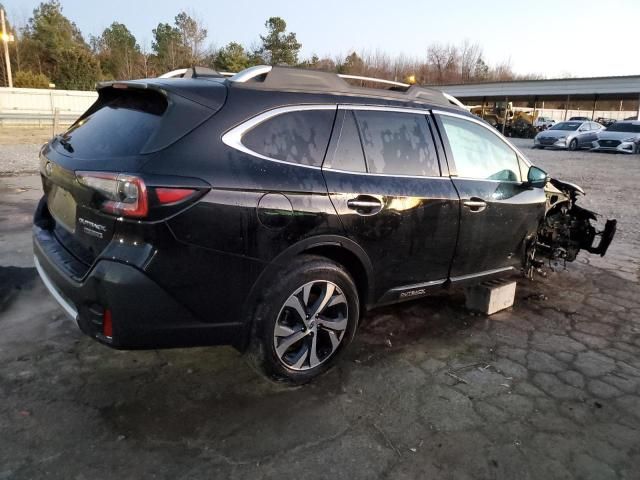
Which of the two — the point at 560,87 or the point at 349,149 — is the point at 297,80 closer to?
the point at 349,149

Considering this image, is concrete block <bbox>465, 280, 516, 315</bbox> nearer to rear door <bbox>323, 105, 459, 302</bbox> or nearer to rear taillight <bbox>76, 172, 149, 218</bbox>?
rear door <bbox>323, 105, 459, 302</bbox>

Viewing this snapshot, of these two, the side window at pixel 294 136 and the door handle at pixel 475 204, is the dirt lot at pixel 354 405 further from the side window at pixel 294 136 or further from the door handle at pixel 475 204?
the side window at pixel 294 136

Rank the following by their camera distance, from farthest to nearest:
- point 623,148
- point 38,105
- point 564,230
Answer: point 38,105 < point 623,148 < point 564,230

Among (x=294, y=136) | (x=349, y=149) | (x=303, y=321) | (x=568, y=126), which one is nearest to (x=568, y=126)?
(x=568, y=126)

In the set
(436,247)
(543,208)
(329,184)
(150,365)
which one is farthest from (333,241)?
(543,208)

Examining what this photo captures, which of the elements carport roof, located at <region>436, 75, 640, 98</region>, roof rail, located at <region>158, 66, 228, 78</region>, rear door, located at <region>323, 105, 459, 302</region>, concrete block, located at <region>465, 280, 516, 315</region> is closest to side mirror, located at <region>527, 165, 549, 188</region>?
concrete block, located at <region>465, 280, 516, 315</region>

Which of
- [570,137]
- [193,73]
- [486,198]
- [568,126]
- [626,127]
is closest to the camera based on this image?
[193,73]

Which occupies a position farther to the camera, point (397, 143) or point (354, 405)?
point (397, 143)

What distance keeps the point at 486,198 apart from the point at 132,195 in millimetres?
2678

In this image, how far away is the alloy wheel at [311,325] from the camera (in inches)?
115

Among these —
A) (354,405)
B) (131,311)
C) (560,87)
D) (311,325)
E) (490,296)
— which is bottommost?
(354,405)

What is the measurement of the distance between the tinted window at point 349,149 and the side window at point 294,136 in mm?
93

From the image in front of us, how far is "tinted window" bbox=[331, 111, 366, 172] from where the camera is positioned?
3.05m

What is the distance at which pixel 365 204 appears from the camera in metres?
3.07
